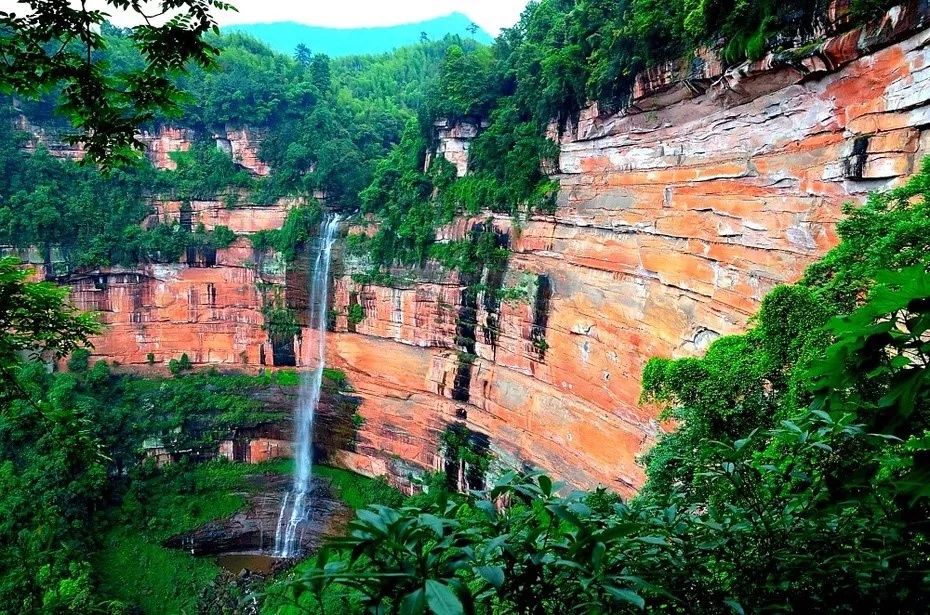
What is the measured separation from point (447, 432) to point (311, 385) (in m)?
4.70

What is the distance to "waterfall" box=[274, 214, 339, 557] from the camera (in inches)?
622

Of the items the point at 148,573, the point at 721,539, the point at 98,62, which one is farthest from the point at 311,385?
the point at 721,539

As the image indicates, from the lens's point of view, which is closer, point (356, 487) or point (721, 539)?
point (721, 539)

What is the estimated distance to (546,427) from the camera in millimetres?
11578

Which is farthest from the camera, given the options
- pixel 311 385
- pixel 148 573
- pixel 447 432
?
pixel 311 385

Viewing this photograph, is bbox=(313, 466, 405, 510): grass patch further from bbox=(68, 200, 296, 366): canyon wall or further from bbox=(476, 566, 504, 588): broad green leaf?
bbox=(476, 566, 504, 588): broad green leaf

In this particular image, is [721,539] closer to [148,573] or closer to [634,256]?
[634,256]

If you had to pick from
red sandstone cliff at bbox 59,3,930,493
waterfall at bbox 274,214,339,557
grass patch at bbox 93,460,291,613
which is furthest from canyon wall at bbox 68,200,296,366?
grass patch at bbox 93,460,291,613

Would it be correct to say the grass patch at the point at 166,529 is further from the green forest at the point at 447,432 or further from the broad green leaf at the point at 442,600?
the broad green leaf at the point at 442,600

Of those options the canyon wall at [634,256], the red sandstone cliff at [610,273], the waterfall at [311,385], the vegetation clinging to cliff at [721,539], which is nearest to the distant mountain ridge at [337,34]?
the red sandstone cliff at [610,273]

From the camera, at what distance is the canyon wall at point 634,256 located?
5973 millimetres

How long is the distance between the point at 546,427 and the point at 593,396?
1.59 metres

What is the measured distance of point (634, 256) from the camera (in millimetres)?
9445

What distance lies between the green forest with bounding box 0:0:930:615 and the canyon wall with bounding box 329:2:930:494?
45cm
